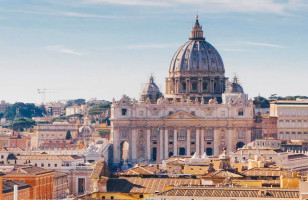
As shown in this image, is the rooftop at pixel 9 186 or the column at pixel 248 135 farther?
the column at pixel 248 135

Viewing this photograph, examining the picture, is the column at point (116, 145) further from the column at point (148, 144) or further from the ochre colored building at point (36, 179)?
the ochre colored building at point (36, 179)

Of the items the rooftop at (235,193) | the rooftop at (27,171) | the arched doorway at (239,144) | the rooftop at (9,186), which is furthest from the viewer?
the arched doorway at (239,144)

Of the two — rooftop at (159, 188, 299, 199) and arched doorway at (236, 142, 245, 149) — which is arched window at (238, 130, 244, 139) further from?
rooftop at (159, 188, 299, 199)

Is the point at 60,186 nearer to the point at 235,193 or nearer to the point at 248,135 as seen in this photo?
the point at 235,193

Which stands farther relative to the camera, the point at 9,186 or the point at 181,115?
the point at 181,115

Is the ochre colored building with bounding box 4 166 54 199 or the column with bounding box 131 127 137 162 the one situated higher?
the column with bounding box 131 127 137 162

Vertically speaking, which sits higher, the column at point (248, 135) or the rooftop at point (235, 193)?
the column at point (248, 135)

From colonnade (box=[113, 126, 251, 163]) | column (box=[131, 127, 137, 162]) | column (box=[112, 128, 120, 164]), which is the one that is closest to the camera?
column (box=[112, 128, 120, 164])

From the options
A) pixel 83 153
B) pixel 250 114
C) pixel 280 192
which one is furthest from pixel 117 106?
pixel 280 192

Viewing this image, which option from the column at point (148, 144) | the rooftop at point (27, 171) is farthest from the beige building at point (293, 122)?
the rooftop at point (27, 171)

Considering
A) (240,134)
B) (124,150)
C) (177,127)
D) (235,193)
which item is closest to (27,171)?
(235,193)

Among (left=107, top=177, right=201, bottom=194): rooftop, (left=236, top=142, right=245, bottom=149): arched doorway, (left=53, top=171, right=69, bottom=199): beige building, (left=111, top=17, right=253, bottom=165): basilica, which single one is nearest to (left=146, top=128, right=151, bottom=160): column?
(left=111, top=17, right=253, bottom=165): basilica

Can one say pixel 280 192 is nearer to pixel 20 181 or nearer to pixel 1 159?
pixel 20 181
